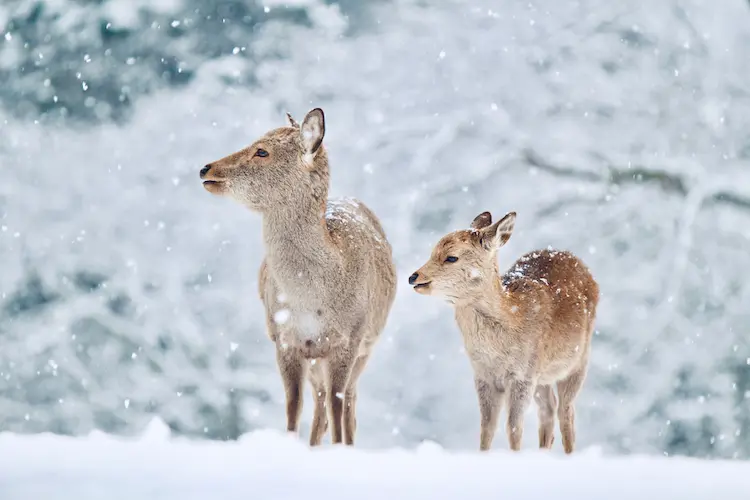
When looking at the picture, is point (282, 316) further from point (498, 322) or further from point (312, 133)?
point (498, 322)

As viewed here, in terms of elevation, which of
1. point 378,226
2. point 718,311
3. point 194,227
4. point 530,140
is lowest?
point 378,226

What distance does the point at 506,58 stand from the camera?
15.5 metres

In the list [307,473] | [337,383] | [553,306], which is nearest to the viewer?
[307,473]

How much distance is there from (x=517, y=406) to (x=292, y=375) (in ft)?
4.05

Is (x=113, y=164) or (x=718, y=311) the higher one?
(x=113, y=164)

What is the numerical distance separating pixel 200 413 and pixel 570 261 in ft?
30.3

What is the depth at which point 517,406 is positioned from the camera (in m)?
5.89

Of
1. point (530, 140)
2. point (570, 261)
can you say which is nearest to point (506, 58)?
point (530, 140)

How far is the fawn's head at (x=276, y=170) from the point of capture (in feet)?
18.7

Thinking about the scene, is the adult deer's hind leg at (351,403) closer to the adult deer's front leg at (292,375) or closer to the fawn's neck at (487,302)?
the adult deer's front leg at (292,375)

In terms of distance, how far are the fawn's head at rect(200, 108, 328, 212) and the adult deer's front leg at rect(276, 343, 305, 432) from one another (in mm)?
794

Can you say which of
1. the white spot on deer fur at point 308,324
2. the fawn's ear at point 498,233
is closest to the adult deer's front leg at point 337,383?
the white spot on deer fur at point 308,324

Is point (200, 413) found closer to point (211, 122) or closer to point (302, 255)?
point (211, 122)

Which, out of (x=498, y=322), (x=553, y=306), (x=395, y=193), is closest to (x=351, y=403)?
(x=498, y=322)
